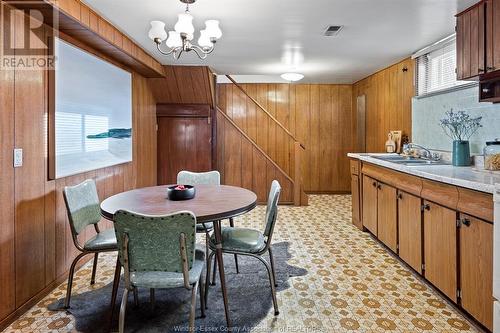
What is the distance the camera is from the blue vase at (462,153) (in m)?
3.28

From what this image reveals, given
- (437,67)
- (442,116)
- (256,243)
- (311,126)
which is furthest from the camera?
(311,126)

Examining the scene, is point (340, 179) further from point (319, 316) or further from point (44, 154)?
point (44, 154)

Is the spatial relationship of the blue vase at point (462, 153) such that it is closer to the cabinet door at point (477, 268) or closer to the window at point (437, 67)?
the window at point (437, 67)

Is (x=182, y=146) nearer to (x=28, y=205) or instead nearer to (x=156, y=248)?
(x=28, y=205)

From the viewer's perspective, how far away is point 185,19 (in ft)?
8.64

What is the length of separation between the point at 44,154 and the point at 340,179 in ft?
19.5

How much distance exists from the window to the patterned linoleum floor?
6.64ft

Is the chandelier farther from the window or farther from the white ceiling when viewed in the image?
the window

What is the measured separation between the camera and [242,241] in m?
2.53

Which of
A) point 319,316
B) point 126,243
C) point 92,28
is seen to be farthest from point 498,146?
point 92,28

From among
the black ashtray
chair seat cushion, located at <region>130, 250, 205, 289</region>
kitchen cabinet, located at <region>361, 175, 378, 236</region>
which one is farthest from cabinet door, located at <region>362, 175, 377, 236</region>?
chair seat cushion, located at <region>130, 250, 205, 289</region>

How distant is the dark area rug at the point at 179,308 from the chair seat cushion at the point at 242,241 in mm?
453

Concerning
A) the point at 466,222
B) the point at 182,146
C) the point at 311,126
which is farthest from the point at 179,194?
the point at 311,126

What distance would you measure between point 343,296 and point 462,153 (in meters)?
1.78
